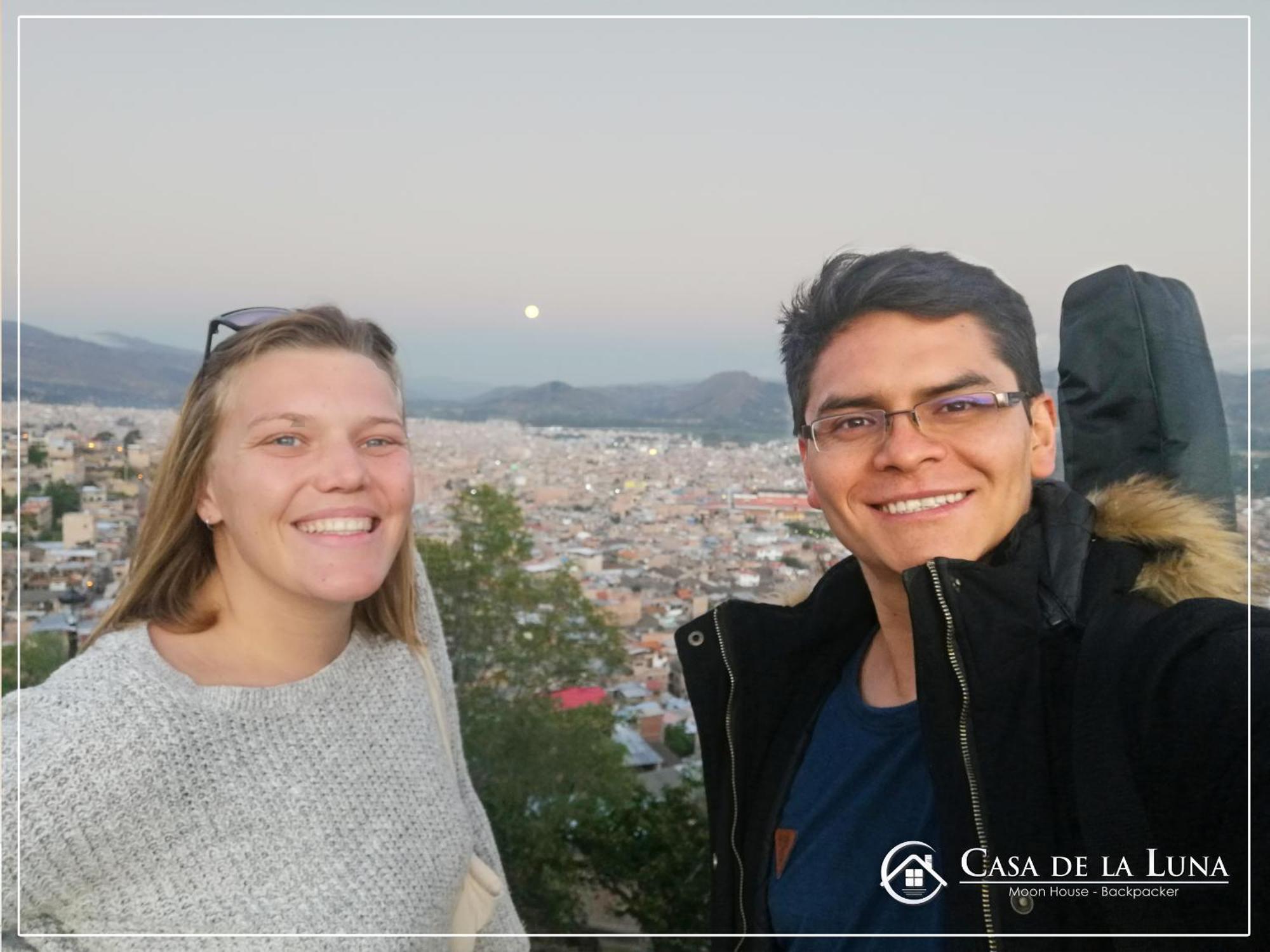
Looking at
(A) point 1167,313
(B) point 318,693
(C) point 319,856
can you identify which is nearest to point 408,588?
(B) point 318,693

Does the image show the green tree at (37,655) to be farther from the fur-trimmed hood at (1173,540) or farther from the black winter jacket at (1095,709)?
the fur-trimmed hood at (1173,540)

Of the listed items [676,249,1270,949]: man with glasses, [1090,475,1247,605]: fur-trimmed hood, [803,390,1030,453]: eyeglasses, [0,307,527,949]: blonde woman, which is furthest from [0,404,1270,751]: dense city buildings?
[1090,475,1247,605]: fur-trimmed hood

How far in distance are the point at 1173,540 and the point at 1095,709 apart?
0.29 m

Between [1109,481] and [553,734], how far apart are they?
7.25 ft

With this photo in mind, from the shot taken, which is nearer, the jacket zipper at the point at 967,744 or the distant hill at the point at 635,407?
the jacket zipper at the point at 967,744

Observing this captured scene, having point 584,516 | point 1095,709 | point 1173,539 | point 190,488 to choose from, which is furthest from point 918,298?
point 584,516

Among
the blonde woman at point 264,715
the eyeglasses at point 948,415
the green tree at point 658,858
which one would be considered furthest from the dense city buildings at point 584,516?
the eyeglasses at point 948,415

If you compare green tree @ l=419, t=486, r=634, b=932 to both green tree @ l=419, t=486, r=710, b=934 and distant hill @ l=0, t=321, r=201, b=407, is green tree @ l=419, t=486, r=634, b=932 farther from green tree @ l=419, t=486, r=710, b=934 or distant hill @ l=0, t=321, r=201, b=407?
distant hill @ l=0, t=321, r=201, b=407

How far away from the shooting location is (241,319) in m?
1.75

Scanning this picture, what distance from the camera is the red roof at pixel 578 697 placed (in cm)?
323

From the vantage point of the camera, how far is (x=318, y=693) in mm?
1686

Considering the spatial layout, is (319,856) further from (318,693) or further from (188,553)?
(188,553)

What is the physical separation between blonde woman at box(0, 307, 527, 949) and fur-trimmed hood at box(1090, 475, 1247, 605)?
1.30 meters

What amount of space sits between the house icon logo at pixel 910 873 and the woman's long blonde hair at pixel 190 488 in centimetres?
134
